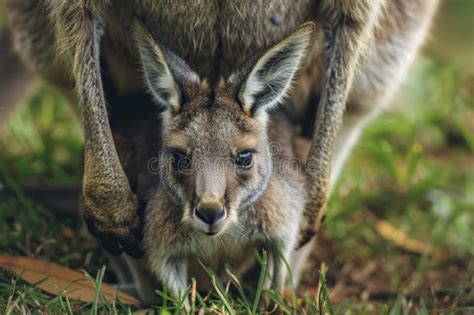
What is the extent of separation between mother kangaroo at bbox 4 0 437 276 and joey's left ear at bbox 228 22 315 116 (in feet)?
1.11

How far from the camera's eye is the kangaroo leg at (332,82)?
3889mm

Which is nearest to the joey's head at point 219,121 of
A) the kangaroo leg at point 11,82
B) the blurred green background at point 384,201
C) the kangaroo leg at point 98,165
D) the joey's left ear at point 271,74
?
the joey's left ear at point 271,74

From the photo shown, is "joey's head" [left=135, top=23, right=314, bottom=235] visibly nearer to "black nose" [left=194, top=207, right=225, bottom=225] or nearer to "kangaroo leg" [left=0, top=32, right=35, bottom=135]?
"black nose" [left=194, top=207, right=225, bottom=225]

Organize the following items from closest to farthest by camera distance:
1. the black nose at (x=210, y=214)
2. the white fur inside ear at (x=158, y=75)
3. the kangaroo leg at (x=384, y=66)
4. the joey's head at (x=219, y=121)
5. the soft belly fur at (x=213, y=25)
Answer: the black nose at (x=210, y=214), the joey's head at (x=219, y=121), the white fur inside ear at (x=158, y=75), the soft belly fur at (x=213, y=25), the kangaroo leg at (x=384, y=66)

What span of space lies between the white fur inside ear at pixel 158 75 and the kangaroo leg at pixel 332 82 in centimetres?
77

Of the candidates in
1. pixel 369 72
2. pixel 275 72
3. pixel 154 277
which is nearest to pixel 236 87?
pixel 275 72

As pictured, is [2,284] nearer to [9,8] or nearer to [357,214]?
[9,8]

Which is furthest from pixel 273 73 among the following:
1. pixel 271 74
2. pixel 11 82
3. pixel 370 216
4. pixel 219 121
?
pixel 11 82

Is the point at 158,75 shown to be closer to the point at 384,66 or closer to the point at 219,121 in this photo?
the point at 219,121

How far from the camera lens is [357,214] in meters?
5.00

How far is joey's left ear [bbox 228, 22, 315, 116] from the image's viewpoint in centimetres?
339

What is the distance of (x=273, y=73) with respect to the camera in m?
3.44

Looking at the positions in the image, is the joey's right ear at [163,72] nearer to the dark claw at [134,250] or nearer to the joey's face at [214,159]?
the joey's face at [214,159]

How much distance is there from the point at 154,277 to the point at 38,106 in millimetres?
2635
